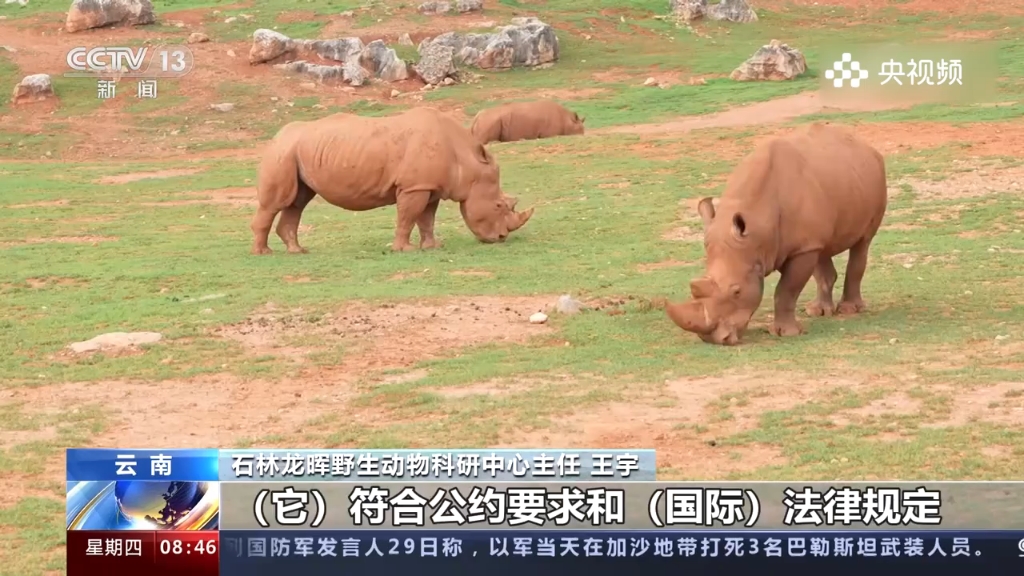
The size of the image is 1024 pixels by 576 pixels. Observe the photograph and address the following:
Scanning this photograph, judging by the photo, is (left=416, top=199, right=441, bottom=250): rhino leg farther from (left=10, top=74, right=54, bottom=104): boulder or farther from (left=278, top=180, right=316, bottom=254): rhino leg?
(left=10, top=74, right=54, bottom=104): boulder

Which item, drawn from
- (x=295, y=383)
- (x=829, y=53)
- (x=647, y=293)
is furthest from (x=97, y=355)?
(x=829, y=53)

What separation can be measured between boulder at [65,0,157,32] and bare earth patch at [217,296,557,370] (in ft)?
86.1

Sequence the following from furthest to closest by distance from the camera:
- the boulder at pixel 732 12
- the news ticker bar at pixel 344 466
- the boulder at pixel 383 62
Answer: the boulder at pixel 732 12 → the boulder at pixel 383 62 → the news ticker bar at pixel 344 466

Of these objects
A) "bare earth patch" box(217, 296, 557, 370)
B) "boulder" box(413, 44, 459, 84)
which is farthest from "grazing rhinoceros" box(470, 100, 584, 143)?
"bare earth patch" box(217, 296, 557, 370)

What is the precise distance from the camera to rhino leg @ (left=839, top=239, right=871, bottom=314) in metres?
13.0

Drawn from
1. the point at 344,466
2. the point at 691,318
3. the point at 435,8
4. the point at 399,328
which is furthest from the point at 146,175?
the point at 344,466

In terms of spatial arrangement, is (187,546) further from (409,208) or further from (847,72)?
(847,72)

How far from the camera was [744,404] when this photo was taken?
9836 millimetres

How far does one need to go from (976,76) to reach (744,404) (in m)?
16.8

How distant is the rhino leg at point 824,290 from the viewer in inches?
513

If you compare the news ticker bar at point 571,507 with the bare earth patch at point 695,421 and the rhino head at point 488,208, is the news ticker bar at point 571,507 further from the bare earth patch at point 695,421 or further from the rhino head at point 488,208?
the rhino head at point 488,208

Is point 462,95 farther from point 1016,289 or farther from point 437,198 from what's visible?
point 1016,289

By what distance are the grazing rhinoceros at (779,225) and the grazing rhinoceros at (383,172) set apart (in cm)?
535

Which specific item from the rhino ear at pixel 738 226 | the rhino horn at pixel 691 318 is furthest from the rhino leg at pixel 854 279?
the rhino horn at pixel 691 318
